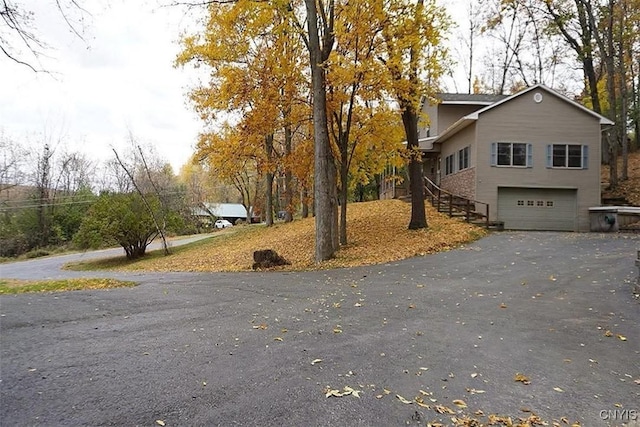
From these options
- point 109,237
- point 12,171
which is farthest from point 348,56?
point 12,171

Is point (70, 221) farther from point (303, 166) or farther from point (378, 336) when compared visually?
point (378, 336)

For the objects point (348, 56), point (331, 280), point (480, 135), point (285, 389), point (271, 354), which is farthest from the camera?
point (480, 135)

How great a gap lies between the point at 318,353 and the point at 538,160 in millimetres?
18314

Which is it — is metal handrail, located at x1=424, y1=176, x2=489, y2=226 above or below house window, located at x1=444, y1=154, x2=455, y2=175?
below

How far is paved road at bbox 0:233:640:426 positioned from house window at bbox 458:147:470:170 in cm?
1282

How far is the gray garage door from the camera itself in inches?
752

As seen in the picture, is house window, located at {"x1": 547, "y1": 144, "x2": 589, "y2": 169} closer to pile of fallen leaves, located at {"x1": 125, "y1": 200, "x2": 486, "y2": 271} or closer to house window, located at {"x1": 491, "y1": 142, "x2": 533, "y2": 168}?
house window, located at {"x1": 491, "y1": 142, "x2": 533, "y2": 168}

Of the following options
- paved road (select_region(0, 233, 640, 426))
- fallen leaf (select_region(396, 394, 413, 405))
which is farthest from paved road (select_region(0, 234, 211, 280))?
Result: fallen leaf (select_region(396, 394, 413, 405))

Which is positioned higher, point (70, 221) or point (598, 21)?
point (598, 21)

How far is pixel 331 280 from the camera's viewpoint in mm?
9070

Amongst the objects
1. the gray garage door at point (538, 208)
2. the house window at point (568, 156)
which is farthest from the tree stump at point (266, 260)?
the house window at point (568, 156)

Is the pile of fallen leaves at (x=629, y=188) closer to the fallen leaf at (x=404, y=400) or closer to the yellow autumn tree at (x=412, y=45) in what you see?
the yellow autumn tree at (x=412, y=45)

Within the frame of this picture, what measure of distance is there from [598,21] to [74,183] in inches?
1717

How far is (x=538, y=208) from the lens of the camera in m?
19.2
